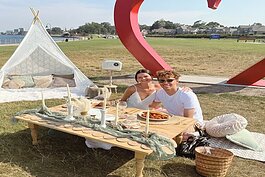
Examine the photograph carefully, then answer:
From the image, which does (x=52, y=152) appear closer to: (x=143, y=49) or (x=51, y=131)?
(x=51, y=131)

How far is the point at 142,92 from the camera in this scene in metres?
4.34

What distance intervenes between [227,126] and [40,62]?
5895 mm

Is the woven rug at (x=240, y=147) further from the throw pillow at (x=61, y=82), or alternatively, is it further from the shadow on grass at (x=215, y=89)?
the throw pillow at (x=61, y=82)

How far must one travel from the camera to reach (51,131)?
→ 4.42m

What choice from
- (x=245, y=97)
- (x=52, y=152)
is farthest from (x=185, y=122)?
(x=245, y=97)

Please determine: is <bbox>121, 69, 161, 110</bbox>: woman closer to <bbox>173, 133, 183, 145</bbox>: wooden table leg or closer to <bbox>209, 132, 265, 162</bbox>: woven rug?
<bbox>173, 133, 183, 145</bbox>: wooden table leg

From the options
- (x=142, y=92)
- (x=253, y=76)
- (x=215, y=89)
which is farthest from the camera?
(x=253, y=76)

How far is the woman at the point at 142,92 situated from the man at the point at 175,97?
0.86ft

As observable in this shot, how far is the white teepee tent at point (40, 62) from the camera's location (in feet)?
25.4

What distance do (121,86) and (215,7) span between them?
10.6 feet

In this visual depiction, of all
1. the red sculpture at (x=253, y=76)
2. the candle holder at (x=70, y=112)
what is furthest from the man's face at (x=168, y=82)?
the red sculpture at (x=253, y=76)

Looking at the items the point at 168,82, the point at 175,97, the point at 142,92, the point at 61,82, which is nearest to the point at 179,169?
the point at 175,97

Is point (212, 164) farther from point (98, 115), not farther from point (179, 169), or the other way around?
point (98, 115)

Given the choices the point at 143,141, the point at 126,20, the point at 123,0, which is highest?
the point at 123,0
